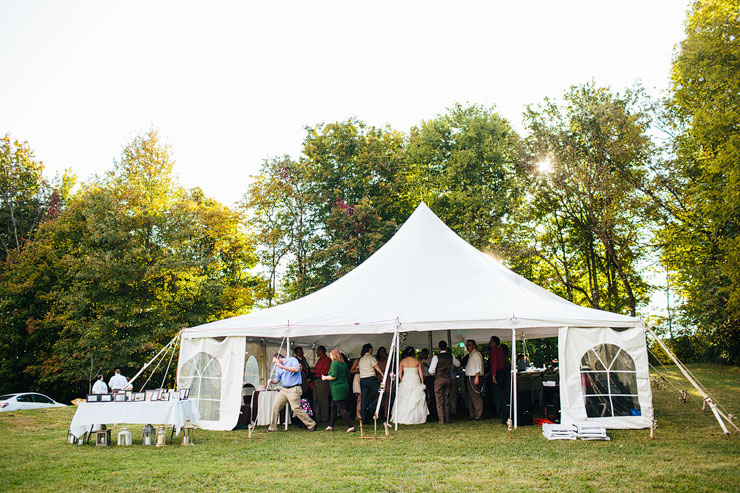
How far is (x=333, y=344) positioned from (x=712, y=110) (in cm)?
1159

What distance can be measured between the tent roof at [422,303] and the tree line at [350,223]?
29.6 ft

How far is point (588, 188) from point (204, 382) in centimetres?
1547

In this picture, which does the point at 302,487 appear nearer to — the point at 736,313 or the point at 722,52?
the point at 736,313

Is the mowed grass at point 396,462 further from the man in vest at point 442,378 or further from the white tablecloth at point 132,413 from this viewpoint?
the man in vest at point 442,378

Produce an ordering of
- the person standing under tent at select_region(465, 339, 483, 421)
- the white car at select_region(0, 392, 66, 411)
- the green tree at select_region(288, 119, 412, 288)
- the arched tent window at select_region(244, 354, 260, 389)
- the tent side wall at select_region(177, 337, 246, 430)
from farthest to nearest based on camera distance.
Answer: the green tree at select_region(288, 119, 412, 288)
the white car at select_region(0, 392, 66, 411)
the arched tent window at select_region(244, 354, 260, 389)
the person standing under tent at select_region(465, 339, 483, 421)
the tent side wall at select_region(177, 337, 246, 430)

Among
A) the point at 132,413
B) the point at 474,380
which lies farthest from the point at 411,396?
the point at 132,413

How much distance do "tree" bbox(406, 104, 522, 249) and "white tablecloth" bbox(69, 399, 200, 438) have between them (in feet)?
47.1

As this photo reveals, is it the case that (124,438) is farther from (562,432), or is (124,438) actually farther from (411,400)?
(562,432)

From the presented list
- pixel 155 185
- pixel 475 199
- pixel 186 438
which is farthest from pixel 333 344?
pixel 155 185

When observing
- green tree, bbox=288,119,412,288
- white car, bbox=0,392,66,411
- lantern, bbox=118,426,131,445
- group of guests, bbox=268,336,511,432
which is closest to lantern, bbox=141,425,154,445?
lantern, bbox=118,426,131,445

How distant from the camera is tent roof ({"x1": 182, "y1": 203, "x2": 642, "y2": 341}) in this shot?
879 centimetres

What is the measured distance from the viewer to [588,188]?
1994 cm

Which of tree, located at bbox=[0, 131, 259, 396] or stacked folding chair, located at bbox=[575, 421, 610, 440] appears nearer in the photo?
stacked folding chair, located at bbox=[575, 421, 610, 440]

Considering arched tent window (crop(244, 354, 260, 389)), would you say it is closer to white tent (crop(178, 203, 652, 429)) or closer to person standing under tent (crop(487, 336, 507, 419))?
white tent (crop(178, 203, 652, 429))
